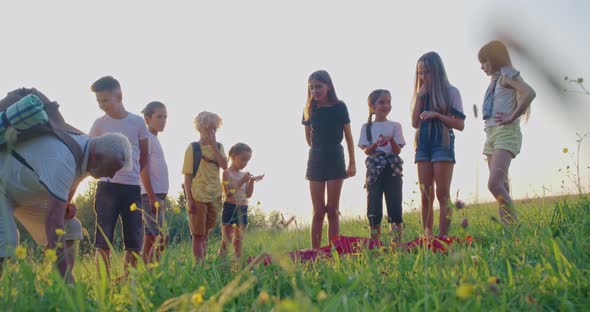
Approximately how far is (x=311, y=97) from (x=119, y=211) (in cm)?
242

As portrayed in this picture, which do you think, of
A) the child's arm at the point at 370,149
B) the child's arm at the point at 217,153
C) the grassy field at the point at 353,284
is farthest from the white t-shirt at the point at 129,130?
the child's arm at the point at 370,149

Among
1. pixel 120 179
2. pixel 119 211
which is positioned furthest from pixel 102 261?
pixel 119 211

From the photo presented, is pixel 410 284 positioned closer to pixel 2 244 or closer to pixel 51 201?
pixel 51 201

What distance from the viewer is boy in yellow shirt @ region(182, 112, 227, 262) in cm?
672

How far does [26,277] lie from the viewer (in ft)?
8.09

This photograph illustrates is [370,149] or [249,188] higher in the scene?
[370,149]

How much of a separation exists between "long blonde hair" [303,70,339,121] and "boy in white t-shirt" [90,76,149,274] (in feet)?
6.07

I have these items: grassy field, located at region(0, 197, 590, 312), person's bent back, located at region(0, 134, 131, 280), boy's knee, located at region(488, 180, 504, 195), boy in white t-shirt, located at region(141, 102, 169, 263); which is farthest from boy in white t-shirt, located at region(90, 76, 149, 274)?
boy's knee, located at region(488, 180, 504, 195)

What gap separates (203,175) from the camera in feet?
22.4

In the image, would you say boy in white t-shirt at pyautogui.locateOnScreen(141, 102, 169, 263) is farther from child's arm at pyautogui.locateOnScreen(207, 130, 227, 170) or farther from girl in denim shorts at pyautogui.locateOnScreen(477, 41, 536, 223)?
girl in denim shorts at pyautogui.locateOnScreen(477, 41, 536, 223)

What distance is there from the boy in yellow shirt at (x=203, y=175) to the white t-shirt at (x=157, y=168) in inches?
14.9

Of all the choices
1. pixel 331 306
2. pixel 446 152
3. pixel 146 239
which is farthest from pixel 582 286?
pixel 146 239

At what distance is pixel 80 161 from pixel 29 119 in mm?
462

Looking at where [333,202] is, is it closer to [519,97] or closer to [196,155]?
[196,155]
